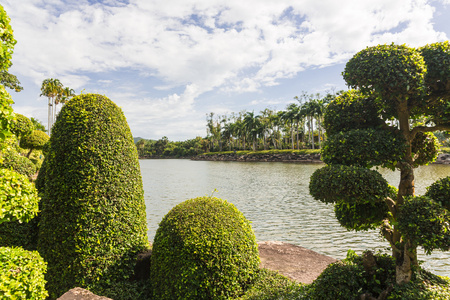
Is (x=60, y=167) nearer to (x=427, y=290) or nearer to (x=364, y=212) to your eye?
(x=364, y=212)

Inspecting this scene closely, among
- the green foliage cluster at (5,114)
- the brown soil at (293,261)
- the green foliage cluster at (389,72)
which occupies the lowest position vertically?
the brown soil at (293,261)

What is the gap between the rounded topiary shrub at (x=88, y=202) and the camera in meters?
4.96

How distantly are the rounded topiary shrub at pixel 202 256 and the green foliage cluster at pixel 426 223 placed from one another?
2.66 m

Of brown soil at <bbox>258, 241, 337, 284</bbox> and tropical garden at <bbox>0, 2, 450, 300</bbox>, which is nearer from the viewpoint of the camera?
tropical garden at <bbox>0, 2, 450, 300</bbox>

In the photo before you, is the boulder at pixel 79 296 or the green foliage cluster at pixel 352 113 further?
the green foliage cluster at pixel 352 113

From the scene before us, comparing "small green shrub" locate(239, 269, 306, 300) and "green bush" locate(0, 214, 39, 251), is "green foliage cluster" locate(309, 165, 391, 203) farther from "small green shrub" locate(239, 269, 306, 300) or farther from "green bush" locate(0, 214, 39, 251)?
"green bush" locate(0, 214, 39, 251)

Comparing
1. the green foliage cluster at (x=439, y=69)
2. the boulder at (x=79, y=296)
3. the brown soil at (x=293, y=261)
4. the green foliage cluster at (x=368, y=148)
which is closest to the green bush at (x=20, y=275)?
the boulder at (x=79, y=296)

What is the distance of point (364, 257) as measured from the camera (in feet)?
16.3

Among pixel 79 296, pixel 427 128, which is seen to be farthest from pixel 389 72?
pixel 79 296

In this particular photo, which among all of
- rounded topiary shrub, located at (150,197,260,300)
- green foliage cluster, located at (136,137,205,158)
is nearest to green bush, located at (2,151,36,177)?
rounded topiary shrub, located at (150,197,260,300)

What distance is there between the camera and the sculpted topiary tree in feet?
13.5

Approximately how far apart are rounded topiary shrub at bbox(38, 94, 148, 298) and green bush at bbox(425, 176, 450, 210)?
217 inches

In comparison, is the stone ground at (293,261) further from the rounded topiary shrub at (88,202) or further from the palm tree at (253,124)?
the palm tree at (253,124)

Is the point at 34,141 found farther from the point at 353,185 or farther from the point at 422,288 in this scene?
the point at 422,288
